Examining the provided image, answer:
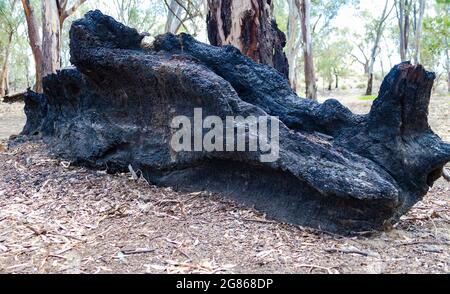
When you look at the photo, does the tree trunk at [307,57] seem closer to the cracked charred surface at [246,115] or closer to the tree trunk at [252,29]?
the tree trunk at [252,29]

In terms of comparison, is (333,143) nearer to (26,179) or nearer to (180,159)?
(180,159)

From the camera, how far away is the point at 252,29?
462 cm

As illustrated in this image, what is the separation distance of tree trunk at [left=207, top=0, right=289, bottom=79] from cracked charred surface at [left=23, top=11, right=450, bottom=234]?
0.94 metres

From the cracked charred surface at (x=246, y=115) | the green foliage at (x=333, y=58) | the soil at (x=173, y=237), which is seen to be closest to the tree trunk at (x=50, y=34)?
the cracked charred surface at (x=246, y=115)

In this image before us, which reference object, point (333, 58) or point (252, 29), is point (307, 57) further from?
point (333, 58)

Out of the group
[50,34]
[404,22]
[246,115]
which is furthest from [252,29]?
[404,22]

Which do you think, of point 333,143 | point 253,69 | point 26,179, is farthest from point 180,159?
point 26,179

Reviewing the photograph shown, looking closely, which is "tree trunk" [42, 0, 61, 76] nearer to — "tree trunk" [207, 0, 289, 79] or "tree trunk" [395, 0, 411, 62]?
"tree trunk" [207, 0, 289, 79]

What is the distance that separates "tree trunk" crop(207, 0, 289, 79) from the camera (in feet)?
15.1

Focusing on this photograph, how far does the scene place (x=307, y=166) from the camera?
2.83 metres

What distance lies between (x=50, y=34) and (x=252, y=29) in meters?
6.39

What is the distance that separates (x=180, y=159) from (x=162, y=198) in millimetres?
369

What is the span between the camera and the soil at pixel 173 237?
230cm

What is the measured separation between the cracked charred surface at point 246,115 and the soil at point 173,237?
0.18 m
